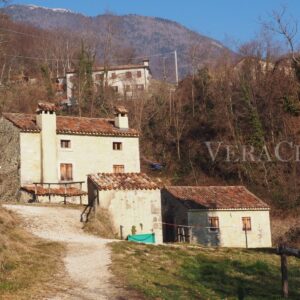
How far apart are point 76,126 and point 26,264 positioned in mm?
25803

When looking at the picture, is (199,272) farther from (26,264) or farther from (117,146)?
(117,146)

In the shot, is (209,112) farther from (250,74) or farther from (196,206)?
(196,206)

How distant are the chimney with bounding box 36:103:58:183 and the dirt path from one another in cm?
841

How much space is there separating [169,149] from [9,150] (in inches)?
864

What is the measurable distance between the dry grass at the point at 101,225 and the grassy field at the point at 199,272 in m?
3.57

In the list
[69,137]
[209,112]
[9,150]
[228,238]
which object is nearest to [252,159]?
[209,112]

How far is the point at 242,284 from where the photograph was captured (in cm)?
1847

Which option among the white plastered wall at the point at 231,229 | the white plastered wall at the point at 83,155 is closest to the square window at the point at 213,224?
the white plastered wall at the point at 231,229

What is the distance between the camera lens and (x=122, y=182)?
96.8 feet

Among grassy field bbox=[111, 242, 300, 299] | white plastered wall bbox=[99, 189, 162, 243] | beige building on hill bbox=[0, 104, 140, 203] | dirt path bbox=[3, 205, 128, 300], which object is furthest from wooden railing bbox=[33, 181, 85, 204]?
grassy field bbox=[111, 242, 300, 299]

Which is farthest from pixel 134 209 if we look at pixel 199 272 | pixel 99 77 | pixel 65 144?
pixel 99 77

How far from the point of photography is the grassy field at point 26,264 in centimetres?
1405

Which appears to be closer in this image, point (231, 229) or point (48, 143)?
point (231, 229)

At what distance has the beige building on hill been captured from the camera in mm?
39594
